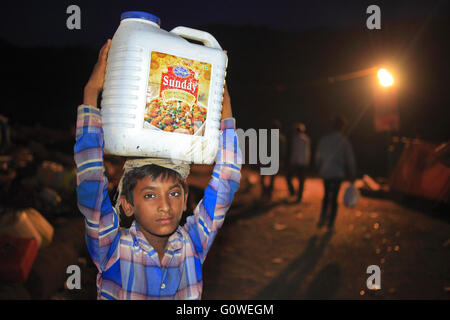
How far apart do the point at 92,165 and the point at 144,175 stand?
26 centimetres

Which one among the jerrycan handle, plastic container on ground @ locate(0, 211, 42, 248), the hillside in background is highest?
the hillside in background

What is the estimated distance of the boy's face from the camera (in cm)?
153

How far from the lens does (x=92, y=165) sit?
54.4 inches

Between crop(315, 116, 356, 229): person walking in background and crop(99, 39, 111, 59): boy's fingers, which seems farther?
crop(315, 116, 356, 229): person walking in background

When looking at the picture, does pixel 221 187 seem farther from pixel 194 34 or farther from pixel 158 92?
pixel 194 34

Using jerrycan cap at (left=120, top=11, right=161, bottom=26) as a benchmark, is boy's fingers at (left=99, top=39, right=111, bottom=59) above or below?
below

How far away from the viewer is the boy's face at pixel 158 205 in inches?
60.4

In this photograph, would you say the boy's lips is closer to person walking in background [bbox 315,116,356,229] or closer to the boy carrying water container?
the boy carrying water container

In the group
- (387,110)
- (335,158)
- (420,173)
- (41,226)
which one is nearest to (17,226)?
(41,226)

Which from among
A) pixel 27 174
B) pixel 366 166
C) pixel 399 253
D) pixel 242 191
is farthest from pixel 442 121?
pixel 27 174

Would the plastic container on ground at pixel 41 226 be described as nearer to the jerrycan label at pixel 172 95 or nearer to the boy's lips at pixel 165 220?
the boy's lips at pixel 165 220

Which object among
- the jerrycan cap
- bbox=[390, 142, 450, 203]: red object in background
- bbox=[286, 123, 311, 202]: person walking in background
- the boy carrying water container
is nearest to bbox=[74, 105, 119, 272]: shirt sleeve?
the boy carrying water container

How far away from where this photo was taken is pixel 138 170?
1.61m

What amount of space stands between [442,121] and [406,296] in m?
13.3
